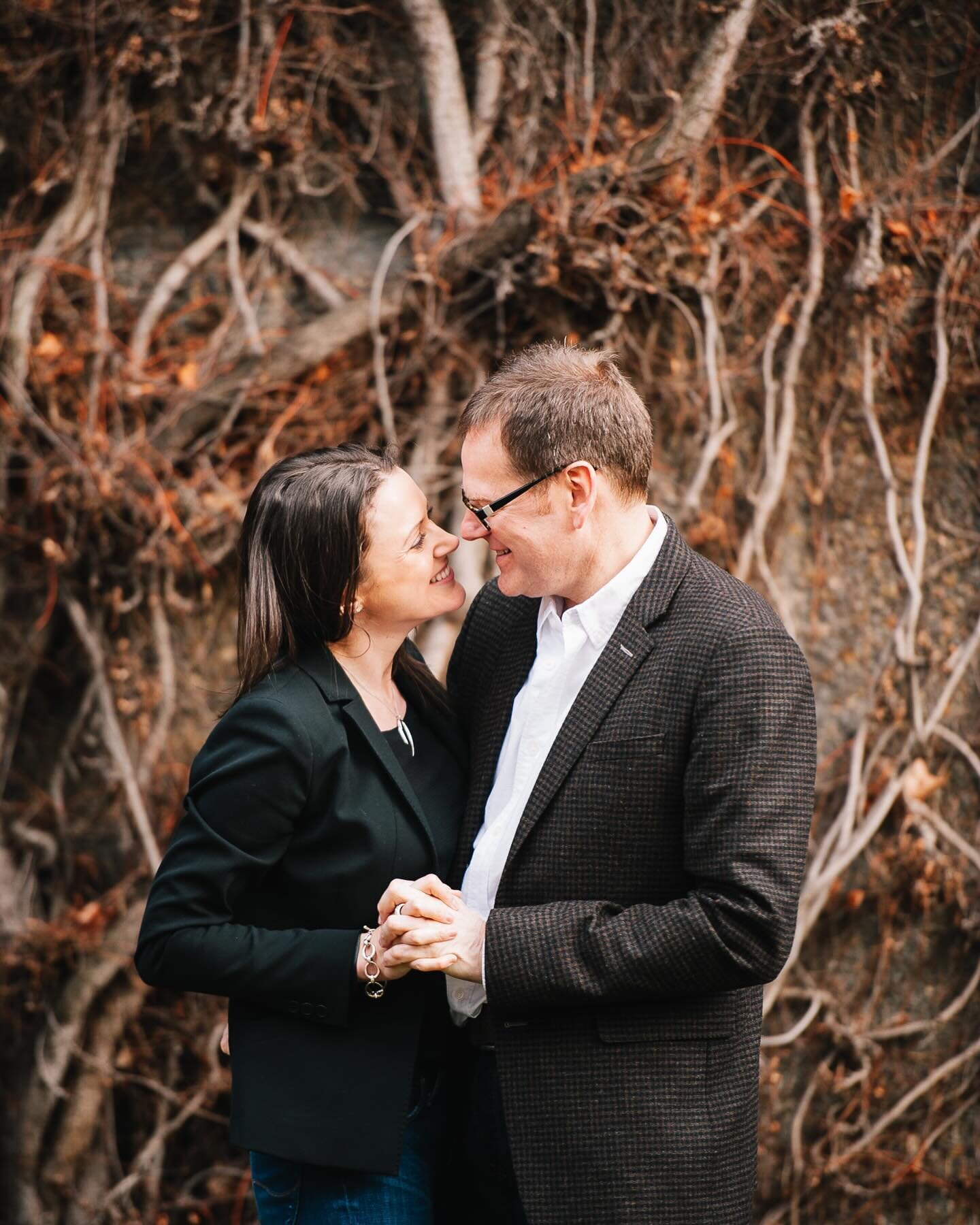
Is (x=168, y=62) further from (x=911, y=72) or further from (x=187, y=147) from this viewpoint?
(x=911, y=72)

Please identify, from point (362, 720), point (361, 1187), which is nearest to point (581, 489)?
point (362, 720)

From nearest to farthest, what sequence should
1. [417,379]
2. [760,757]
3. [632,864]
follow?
[760,757] < [632,864] < [417,379]

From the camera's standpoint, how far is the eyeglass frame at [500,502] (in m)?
1.87

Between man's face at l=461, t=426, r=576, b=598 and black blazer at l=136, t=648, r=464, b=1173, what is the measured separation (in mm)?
397

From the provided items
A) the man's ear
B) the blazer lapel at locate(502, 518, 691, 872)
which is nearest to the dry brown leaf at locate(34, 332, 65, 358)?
the man's ear

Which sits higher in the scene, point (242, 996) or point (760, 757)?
point (760, 757)

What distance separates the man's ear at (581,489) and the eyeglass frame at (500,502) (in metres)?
0.02

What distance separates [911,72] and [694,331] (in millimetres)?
945

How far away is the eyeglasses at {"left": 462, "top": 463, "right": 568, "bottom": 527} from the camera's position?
1.87 m

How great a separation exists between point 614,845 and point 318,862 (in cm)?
51

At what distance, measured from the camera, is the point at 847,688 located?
3172mm

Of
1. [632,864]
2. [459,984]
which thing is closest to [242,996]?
[459,984]

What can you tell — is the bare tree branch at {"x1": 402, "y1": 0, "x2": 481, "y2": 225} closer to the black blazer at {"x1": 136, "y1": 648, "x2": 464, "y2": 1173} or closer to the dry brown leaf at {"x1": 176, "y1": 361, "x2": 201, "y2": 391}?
the dry brown leaf at {"x1": 176, "y1": 361, "x2": 201, "y2": 391}

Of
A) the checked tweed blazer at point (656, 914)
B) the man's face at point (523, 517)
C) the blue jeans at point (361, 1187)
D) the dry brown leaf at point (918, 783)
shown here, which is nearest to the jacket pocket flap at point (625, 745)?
the checked tweed blazer at point (656, 914)
